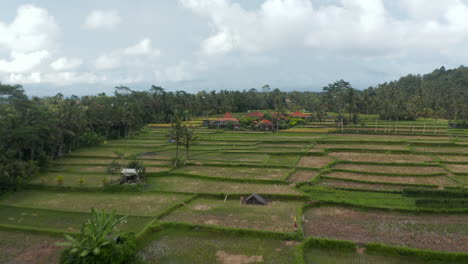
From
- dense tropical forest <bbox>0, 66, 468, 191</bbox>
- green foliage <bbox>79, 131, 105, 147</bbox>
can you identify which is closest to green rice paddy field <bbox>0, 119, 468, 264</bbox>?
dense tropical forest <bbox>0, 66, 468, 191</bbox>

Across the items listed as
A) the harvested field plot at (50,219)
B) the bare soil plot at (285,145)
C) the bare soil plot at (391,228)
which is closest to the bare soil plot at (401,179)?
the bare soil plot at (391,228)

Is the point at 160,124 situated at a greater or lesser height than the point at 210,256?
greater

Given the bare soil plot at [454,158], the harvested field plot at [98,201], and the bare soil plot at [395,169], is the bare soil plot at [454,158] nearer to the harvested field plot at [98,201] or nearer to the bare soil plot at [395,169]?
the bare soil plot at [395,169]

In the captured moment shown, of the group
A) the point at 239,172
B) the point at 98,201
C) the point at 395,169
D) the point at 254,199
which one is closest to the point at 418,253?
the point at 254,199

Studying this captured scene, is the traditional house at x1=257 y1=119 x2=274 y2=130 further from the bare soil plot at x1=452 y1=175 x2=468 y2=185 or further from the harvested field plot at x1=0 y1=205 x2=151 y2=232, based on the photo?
the harvested field plot at x1=0 y1=205 x2=151 y2=232

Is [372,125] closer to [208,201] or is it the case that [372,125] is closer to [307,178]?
[307,178]

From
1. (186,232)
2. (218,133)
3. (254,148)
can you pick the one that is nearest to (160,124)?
(218,133)

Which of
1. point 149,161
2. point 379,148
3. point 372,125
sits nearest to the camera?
point 149,161
